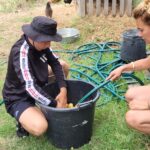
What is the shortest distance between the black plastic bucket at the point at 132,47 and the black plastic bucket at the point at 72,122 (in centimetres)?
120

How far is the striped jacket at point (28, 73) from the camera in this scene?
9.82 feet

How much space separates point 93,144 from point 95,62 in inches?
62.4

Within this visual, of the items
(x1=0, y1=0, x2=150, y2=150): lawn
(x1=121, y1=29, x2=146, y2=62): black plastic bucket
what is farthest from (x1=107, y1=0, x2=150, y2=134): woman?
(x1=121, y1=29, x2=146, y2=62): black plastic bucket

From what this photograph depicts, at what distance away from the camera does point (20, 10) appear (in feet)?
23.2

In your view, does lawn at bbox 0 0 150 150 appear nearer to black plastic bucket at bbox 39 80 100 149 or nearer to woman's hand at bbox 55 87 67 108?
black plastic bucket at bbox 39 80 100 149

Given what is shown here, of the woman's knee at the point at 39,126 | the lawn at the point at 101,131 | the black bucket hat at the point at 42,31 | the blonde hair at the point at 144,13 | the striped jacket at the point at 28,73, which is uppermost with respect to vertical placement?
the blonde hair at the point at 144,13

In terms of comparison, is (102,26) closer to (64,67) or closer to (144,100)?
(64,67)

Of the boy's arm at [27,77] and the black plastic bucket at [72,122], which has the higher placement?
the boy's arm at [27,77]

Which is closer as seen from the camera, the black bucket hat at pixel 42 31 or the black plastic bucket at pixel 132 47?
the black bucket hat at pixel 42 31

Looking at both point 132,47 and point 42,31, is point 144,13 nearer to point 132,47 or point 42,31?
point 42,31

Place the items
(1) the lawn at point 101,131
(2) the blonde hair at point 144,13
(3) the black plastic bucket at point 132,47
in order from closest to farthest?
(2) the blonde hair at point 144,13, (1) the lawn at point 101,131, (3) the black plastic bucket at point 132,47

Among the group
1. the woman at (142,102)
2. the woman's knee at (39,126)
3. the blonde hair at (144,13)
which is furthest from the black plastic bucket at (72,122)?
the blonde hair at (144,13)

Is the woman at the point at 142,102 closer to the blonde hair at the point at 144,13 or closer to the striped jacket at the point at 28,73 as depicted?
the blonde hair at the point at 144,13

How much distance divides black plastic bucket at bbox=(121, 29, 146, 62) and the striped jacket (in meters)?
1.21
